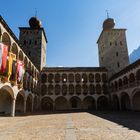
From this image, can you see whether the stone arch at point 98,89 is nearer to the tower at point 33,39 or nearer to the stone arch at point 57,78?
the stone arch at point 57,78

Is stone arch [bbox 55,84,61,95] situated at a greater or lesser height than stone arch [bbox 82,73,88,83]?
lesser

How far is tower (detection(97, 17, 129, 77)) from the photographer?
133ft

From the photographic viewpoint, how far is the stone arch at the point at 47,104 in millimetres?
38406

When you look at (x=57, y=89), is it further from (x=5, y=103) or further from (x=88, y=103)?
(x=5, y=103)

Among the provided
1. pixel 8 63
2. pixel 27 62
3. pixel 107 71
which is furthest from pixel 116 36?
pixel 8 63

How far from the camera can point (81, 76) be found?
3981cm

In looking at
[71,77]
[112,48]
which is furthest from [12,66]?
[112,48]

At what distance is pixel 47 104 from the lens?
3925 cm

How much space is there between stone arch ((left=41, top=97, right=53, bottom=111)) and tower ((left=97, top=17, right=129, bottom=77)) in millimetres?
17334

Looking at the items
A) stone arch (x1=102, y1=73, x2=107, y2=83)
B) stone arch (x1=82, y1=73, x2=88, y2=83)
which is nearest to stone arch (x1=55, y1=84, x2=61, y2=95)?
stone arch (x1=82, y1=73, x2=88, y2=83)

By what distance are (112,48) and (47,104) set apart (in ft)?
77.6

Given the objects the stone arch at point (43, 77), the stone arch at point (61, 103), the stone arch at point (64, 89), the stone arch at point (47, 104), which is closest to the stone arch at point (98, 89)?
the stone arch at point (64, 89)

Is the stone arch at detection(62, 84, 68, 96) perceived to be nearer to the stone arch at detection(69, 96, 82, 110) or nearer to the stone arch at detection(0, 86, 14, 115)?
the stone arch at detection(69, 96, 82, 110)

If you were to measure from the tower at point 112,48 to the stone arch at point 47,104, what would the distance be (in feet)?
56.9
